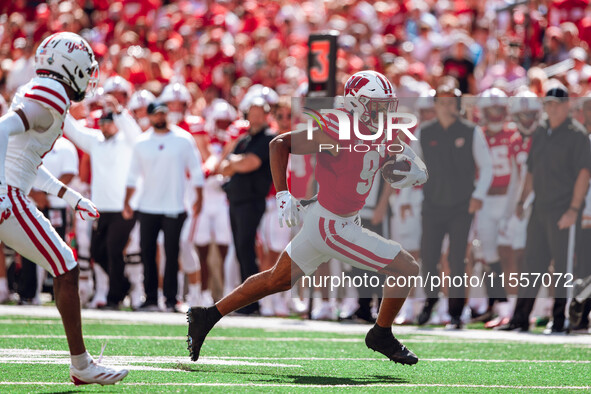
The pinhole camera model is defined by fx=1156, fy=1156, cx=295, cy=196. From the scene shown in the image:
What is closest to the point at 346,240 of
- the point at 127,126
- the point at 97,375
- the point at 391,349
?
the point at 391,349

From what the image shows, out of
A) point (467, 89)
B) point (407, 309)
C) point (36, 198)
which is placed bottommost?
point (407, 309)

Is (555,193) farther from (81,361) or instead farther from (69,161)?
(81,361)

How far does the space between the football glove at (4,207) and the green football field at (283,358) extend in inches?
34.0

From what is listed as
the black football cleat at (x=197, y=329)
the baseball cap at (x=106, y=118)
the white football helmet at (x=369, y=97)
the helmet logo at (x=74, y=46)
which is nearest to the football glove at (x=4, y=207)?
the helmet logo at (x=74, y=46)

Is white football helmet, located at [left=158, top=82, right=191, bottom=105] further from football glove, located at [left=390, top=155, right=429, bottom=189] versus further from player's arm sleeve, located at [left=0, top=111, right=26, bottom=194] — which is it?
player's arm sleeve, located at [left=0, top=111, right=26, bottom=194]

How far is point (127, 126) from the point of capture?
12055 millimetres

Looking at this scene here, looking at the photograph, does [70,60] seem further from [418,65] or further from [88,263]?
[418,65]

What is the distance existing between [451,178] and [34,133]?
5085 millimetres

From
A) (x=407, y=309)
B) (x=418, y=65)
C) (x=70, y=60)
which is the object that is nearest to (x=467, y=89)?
(x=418, y=65)

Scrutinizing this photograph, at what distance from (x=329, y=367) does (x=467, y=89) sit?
7.04m

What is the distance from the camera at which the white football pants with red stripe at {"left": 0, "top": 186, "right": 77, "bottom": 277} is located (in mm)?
6012

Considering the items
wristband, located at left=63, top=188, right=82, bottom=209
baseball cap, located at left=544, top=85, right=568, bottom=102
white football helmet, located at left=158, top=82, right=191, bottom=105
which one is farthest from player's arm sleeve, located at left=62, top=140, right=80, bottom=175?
wristband, located at left=63, top=188, right=82, bottom=209

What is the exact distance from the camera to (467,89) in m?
13.6

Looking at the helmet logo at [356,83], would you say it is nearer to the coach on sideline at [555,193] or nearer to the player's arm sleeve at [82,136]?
the coach on sideline at [555,193]
